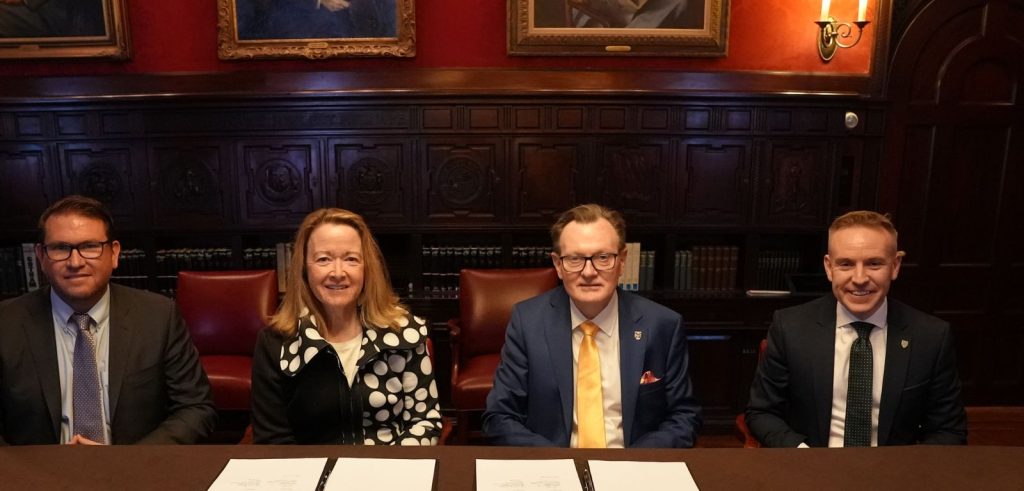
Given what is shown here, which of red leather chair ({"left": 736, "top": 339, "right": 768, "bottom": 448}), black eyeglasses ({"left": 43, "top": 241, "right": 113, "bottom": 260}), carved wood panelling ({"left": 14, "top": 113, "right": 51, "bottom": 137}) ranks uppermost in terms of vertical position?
carved wood panelling ({"left": 14, "top": 113, "right": 51, "bottom": 137})

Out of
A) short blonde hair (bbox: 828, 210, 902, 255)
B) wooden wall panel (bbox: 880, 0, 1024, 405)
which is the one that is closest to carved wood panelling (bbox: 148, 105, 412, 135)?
short blonde hair (bbox: 828, 210, 902, 255)

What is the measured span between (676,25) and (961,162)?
2.07 meters

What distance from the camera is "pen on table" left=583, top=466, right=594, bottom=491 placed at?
4.47ft

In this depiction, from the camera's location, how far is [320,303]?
2043mm

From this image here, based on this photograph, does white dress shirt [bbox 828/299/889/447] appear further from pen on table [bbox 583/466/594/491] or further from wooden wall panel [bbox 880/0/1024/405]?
wooden wall panel [bbox 880/0/1024/405]

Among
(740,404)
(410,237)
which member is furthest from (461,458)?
(740,404)

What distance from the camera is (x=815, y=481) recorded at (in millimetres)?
1394

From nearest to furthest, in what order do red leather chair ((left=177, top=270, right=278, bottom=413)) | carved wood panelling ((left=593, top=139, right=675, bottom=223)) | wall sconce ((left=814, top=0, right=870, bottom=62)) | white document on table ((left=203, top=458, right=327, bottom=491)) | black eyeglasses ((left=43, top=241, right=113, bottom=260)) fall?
white document on table ((left=203, top=458, right=327, bottom=491)) < black eyeglasses ((left=43, top=241, right=113, bottom=260)) < red leather chair ((left=177, top=270, right=278, bottom=413)) < wall sconce ((left=814, top=0, right=870, bottom=62)) < carved wood panelling ((left=593, top=139, right=675, bottom=223))

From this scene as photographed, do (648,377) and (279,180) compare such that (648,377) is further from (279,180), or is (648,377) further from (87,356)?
(279,180)

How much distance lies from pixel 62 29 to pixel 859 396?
4.72 m

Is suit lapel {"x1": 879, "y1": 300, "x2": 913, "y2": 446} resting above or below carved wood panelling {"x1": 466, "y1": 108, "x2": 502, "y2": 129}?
below

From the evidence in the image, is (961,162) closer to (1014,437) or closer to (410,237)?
(1014,437)

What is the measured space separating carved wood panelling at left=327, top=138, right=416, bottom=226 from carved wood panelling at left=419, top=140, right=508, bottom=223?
0.40 ft

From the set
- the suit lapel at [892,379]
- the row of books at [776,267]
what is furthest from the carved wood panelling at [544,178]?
the suit lapel at [892,379]
